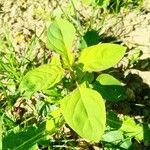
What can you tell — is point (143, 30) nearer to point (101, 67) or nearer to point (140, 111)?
point (140, 111)

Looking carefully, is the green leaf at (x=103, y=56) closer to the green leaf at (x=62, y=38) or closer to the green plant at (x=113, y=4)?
the green leaf at (x=62, y=38)

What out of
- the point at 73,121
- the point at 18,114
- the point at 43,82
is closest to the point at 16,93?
the point at 18,114

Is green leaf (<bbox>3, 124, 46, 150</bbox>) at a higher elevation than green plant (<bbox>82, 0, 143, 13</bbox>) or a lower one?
lower

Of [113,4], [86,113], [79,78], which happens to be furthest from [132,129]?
[113,4]

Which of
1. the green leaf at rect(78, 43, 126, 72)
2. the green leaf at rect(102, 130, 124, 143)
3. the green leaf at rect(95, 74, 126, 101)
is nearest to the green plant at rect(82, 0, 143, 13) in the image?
the green leaf at rect(95, 74, 126, 101)

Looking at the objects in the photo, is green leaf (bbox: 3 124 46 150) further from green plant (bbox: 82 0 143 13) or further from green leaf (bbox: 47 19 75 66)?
green plant (bbox: 82 0 143 13)

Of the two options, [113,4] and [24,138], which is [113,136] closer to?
[24,138]

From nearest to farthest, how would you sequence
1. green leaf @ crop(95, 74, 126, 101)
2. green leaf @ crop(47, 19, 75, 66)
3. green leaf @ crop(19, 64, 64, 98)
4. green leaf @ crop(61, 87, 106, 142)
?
green leaf @ crop(61, 87, 106, 142), green leaf @ crop(19, 64, 64, 98), green leaf @ crop(47, 19, 75, 66), green leaf @ crop(95, 74, 126, 101)
